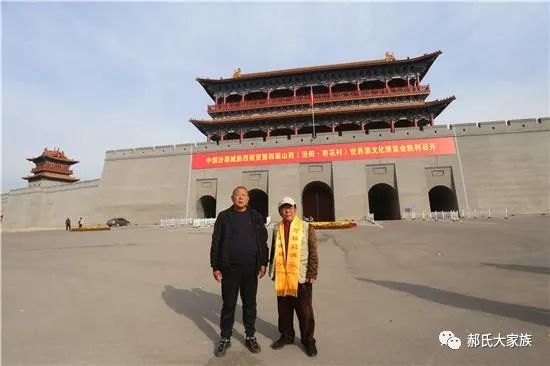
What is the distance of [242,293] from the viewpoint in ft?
8.88

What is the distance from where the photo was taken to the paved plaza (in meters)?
2.41

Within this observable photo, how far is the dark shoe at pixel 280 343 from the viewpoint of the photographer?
253 cm

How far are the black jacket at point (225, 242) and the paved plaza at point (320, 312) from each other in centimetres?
74

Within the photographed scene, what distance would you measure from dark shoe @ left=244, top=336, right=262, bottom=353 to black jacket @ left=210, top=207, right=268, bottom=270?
0.61 metres

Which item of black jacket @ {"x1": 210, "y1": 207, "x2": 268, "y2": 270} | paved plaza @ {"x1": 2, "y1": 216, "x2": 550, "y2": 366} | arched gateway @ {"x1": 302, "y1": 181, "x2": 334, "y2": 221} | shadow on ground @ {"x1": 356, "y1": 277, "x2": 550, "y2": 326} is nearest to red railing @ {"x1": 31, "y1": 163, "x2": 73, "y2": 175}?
arched gateway @ {"x1": 302, "y1": 181, "x2": 334, "y2": 221}

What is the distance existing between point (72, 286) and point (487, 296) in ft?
20.3

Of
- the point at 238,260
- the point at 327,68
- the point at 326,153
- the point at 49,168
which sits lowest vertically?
the point at 238,260

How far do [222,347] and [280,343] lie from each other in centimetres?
51

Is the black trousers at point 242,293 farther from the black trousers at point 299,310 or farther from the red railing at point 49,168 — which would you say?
the red railing at point 49,168

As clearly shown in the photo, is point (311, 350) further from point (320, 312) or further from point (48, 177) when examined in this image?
point (48, 177)

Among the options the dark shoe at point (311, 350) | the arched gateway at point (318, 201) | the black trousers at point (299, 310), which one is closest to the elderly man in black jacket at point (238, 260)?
the black trousers at point (299, 310)

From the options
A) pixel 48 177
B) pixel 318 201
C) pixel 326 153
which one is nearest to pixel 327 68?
pixel 326 153

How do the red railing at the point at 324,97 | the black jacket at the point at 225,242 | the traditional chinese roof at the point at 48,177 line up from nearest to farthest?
1. the black jacket at the point at 225,242
2. the red railing at the point at 324,97
3. the traditional chinese roof at the point at 48,177

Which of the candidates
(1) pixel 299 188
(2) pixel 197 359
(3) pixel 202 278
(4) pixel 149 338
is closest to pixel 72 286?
(3) pixel 202 278
